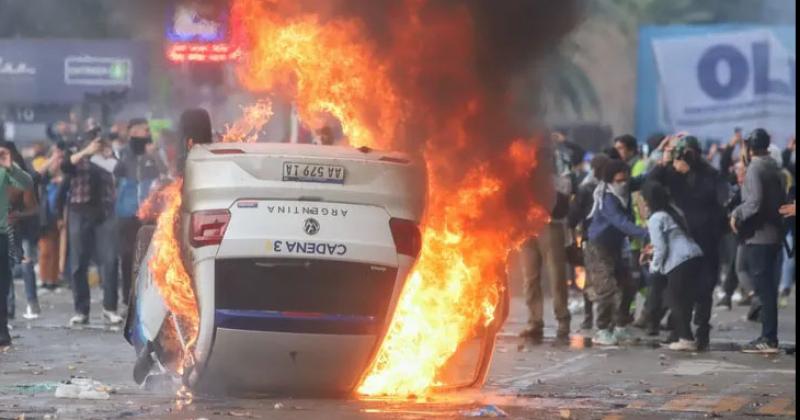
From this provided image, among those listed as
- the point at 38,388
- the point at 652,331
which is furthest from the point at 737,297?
the point at 38,388

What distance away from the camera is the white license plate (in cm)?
1195

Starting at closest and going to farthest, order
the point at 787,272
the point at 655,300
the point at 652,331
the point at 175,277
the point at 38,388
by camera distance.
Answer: the point at 175,277, the point at 38,388, the point at 655,300, the point at 652,331, the point at 787,272

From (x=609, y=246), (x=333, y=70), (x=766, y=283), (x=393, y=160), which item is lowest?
(x=766, y=283)

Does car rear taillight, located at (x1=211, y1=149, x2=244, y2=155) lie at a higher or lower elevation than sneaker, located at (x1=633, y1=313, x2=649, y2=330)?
higher

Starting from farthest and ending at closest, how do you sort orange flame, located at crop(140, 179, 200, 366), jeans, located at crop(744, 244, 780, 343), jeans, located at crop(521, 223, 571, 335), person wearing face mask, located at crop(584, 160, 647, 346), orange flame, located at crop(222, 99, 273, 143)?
jeans, located at crop(521, 223, 571, 335) → person wearing face mask, located at crop(584, 160, 647, 346) → jeans, located at crop(744, 244, 780, 343) → orange flame, located at crop(222, 99, 273, 143) → orange flame, located at crop(140, 179, 200, 366)

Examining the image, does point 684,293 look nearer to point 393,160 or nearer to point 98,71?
point 393,160

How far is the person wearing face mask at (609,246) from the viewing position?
18.4 m

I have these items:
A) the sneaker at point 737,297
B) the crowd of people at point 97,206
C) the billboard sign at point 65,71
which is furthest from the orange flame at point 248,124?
the billboard sign at point 65,71

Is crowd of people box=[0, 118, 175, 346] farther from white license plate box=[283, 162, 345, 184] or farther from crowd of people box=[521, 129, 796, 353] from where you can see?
white license plate box=[283, 162, 345, 184]

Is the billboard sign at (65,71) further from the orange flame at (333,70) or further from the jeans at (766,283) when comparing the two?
the orange flame at (333,70)

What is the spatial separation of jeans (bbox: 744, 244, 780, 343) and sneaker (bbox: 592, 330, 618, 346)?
52.7 inches

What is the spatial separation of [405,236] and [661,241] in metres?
6.32

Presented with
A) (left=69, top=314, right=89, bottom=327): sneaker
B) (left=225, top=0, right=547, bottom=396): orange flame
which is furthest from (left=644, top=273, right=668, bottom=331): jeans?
(left=69, top=314, right=89, bottom=327): sneaker

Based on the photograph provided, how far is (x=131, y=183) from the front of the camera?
2062 cm
